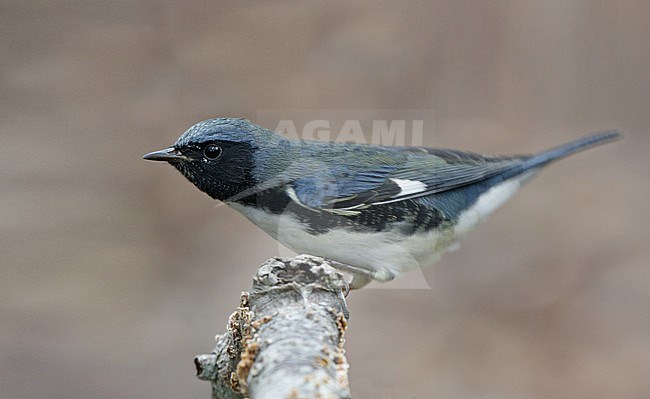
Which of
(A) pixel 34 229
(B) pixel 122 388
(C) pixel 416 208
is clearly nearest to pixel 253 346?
(C) pixel 416 208

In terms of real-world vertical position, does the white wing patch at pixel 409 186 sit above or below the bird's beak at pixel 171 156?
below

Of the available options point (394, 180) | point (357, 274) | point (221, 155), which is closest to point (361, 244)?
point (357, 274)

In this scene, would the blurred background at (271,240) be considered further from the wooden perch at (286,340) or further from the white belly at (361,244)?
the wooden perch at (286,340)

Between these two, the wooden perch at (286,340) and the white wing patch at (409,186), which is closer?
Result: the wooden perch at (286,340)

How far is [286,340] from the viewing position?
77.5 inches

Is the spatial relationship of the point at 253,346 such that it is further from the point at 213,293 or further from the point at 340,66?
the point at 340,66

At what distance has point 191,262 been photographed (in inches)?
233

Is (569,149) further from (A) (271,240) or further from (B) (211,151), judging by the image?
(A) (271,240)

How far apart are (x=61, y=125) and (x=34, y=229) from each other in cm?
78

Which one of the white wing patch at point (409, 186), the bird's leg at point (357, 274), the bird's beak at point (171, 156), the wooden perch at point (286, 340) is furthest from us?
the white wing patch at point (409, 186)

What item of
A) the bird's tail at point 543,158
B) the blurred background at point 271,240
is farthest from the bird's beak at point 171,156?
the blurred background at point 271,240

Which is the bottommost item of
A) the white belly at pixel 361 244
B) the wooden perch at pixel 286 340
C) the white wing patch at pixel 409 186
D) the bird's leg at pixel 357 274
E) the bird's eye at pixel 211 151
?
the bird's leg at pixel 357 274

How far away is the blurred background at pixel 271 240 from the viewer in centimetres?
532

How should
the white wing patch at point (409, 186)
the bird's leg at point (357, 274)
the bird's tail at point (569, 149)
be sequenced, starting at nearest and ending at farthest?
the bird's leg at point (357, 274) → the white wing patch at point (409, 186) → the bird's tail at point (569, 149)
